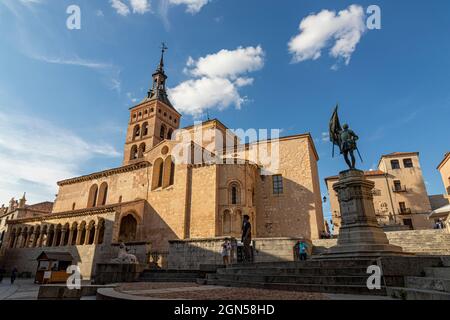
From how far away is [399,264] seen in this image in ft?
19.7

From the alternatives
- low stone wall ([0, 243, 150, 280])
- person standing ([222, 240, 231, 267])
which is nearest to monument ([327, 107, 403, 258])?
person standing ([222, 240, 231, 267])

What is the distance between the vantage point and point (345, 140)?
1041cm

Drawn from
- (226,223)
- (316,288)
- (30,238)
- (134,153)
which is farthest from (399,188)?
(30,238)

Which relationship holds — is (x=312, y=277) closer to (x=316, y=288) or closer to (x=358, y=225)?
(x=316, y=288)

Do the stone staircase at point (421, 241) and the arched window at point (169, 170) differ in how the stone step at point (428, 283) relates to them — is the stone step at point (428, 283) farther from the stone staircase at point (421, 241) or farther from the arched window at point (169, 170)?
the arched window at point (169, 170)

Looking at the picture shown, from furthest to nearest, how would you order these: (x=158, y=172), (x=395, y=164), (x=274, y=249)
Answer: (x=395, y=164) < (x=158, y=172) < (x=274, y=249)

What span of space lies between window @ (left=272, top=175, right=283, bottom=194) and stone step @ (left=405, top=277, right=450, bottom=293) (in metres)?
20.0

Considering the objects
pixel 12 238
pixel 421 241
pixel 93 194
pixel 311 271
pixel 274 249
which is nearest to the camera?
pixel 311 271

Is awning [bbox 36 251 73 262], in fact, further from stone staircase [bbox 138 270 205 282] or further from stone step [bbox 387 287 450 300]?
stone step [bbox 387 287 450 300]

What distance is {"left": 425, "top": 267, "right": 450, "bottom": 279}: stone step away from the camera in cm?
559

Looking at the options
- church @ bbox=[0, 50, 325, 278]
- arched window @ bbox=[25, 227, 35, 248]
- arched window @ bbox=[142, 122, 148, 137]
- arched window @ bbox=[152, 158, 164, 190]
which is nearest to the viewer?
church @ bbox=[0, 50, 325, 278]

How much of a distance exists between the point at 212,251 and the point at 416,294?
39.4ft

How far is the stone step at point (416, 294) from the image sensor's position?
4.14m

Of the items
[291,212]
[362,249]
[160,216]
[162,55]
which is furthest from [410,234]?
[162,55]
